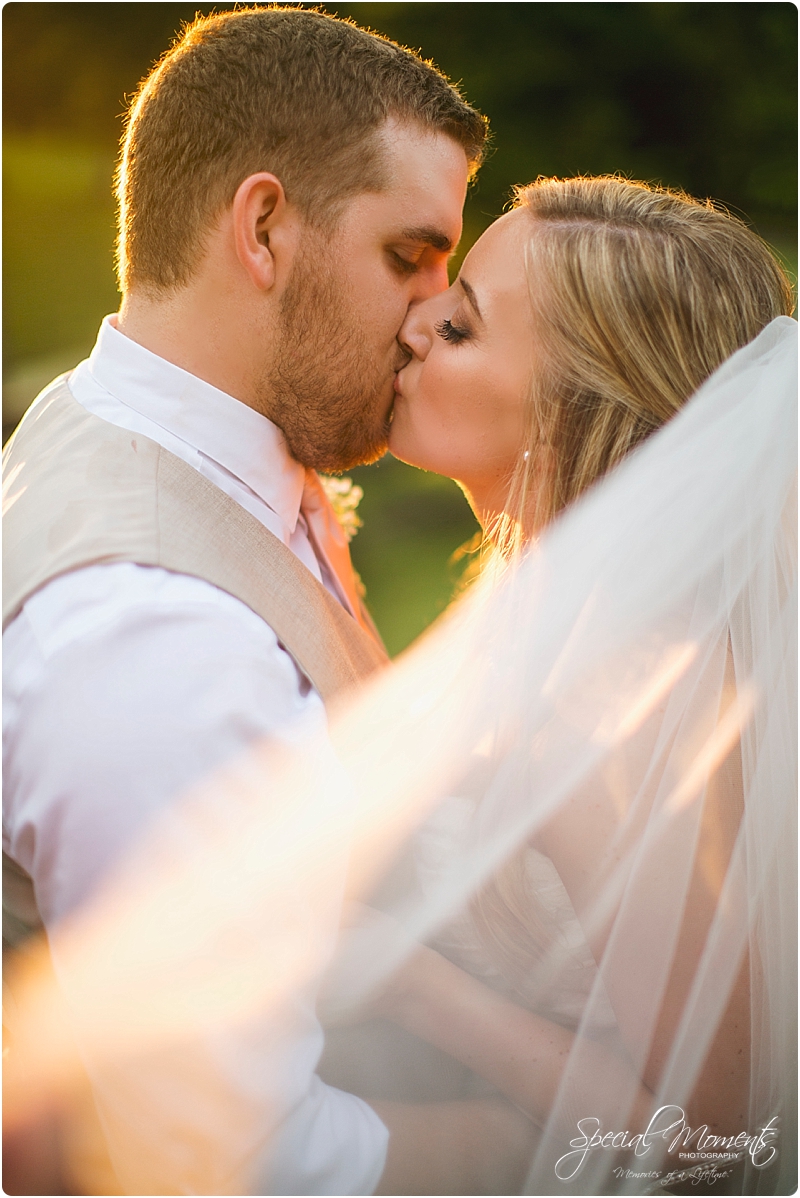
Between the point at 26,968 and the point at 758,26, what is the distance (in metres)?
4.60

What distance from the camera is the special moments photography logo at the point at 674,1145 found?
4.01 ft

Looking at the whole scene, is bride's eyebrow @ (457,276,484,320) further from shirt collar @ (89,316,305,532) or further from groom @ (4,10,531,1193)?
shirt collar @ (89,316,305,532)

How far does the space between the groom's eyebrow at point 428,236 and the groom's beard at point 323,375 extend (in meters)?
0.16

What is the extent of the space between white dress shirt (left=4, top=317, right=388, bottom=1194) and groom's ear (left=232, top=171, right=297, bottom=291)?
623 mm

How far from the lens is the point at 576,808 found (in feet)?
4.15

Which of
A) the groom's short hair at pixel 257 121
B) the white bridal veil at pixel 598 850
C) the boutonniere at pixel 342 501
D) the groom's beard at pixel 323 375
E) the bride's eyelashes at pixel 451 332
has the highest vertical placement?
the groom's short hair at pixel 257 121

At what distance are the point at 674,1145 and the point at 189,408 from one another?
1.37 m

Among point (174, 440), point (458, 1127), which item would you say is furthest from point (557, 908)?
point (174, 440)

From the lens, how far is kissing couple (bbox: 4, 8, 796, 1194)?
106 centimetres

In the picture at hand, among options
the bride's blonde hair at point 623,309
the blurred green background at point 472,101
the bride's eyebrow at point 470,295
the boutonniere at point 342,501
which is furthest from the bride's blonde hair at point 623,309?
the blurred green background at point 472,101

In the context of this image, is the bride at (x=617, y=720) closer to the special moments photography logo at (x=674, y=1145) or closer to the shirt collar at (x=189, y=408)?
the special moments photography logo at (x=674, y=1145)

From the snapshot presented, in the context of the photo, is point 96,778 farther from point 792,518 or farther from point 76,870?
point 792,518

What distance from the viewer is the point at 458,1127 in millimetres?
1237

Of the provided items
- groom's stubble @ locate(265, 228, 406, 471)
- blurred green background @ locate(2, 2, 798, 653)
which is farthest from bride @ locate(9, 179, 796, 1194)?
blurred green background @ locate(2, 2, 798, 653)
